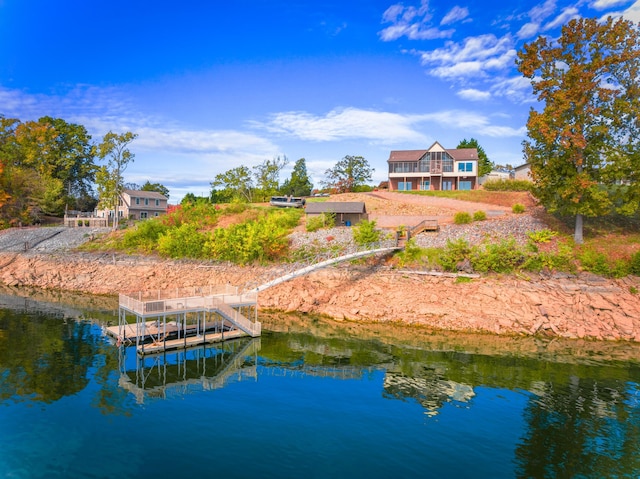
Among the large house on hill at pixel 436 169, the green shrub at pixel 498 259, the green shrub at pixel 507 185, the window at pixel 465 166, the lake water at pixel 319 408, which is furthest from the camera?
the large house on hill at pixel 436 169

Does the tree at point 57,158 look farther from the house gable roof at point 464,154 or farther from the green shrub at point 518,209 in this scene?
the green shrub at point 518,209

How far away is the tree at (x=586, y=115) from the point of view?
1730 inches

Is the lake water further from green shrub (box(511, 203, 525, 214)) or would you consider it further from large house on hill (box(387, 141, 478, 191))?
large house on hill (box(387, 141, 478, 191))

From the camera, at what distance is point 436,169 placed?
8156 cm

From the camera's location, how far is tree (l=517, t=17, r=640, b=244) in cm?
4394

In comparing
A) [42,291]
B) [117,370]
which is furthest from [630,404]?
[42,291]

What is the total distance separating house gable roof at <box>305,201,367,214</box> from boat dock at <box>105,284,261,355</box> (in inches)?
1148

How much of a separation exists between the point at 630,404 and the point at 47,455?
29.2m

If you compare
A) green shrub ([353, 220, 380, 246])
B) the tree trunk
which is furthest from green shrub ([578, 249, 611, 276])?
green shrub ([353, 220, 380, 246])

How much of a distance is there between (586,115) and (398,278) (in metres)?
25.2

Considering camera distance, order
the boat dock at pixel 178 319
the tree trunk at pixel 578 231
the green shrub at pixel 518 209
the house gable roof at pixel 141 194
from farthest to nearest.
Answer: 1. the house gable roof at pixel 141 194
2. the green shrub at pixel 518 209
3. the tree trunk at pixel 578 231
4. the boat dock at pixel 178 319

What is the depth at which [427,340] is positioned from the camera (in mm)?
36344

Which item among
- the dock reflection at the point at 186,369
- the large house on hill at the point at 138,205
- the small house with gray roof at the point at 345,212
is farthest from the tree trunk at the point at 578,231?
the large house on hill at the point at 138,205

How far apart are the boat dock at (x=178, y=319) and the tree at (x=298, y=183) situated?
69.5 metres
